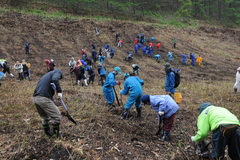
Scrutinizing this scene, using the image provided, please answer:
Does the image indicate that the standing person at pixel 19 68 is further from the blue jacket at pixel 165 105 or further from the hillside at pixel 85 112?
the blue jacket at pixel 165 105

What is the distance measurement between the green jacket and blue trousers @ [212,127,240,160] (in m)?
0.13

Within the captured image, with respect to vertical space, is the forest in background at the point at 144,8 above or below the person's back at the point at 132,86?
above

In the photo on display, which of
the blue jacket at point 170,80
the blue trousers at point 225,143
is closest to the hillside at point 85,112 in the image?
the blue trousers at point 225,143

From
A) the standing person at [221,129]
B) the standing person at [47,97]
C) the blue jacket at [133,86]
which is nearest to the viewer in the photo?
Answer: the standing person at [221,129]

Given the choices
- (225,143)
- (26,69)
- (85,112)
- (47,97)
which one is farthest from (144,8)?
(225,143)

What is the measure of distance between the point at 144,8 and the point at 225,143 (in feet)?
128

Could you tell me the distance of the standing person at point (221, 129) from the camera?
3.11 meters

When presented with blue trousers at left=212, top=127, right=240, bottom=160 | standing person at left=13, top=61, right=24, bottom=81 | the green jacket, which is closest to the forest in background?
standing person at left=13, top=61, right=24, bottom=81

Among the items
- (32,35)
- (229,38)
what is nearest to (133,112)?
(32,35)

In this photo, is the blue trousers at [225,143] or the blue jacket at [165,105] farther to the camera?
the blue jacket at [165,105]

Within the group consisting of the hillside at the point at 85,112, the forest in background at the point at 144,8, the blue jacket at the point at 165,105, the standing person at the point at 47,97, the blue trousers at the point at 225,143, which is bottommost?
the hillside at the point at 85,112

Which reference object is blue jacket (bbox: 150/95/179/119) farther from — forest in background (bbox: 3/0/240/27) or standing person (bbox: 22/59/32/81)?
forest in background (bbox: 3/0/240/27)

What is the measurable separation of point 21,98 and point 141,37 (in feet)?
63.1

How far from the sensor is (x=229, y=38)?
34000mm
